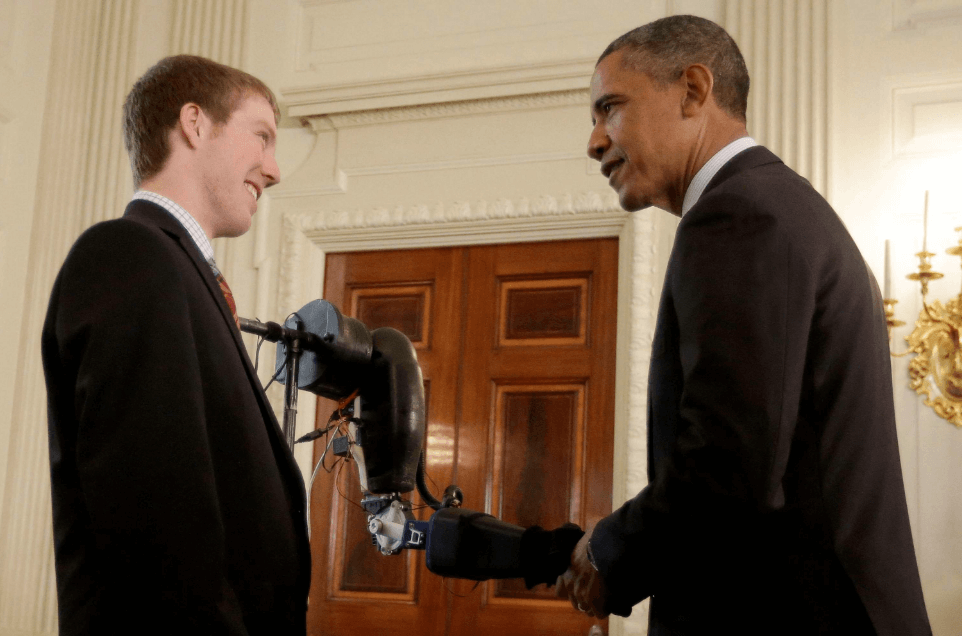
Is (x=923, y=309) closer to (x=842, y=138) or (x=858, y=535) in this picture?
(x=842, y=138)

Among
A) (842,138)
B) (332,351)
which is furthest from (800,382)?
(842,138)

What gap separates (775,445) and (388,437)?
88 cm

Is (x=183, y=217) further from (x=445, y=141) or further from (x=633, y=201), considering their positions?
(x=445, y=141)

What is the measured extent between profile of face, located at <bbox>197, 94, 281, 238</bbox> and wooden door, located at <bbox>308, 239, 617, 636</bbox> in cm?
238

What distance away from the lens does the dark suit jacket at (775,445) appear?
1.35m

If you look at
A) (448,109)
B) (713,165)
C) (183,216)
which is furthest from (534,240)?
(183,216)

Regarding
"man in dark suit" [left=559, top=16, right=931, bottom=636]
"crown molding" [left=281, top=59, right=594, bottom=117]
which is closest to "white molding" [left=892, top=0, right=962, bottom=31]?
"crown molding" [left=281, top=59, right=594, bottom=117]

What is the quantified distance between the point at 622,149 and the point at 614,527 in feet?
2.30

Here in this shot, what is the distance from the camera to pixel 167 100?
1.73 meters

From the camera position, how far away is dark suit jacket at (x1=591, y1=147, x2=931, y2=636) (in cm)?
135

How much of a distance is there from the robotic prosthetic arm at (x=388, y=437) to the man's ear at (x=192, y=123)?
0.35 meters

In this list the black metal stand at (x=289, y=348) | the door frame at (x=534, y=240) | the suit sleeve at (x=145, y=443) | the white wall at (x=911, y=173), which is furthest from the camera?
the door frame at (x=534, y=240)

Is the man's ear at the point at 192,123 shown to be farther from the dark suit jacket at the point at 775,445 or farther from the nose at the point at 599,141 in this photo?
the dark suit jacket at the point at 775,445

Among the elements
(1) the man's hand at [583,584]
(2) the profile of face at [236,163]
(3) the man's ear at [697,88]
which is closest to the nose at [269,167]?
(2) the profile of face at [236,163]
